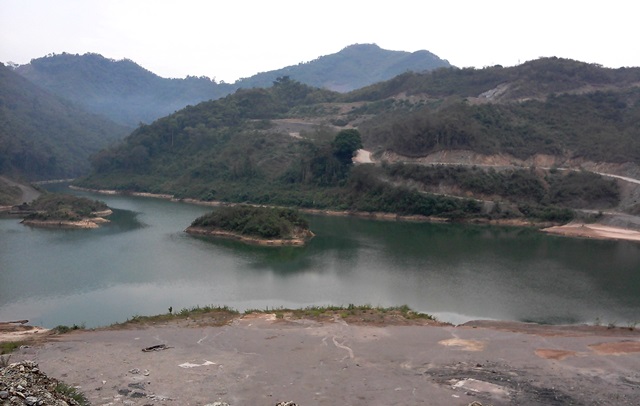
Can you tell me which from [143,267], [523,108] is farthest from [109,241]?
[523,108]

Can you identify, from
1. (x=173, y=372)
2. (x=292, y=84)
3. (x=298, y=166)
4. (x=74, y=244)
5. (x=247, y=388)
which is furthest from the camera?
(x=292, y=84)

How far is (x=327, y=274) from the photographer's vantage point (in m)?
32.7

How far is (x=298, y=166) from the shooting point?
6725 centimetres

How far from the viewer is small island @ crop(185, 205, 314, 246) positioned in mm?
41375

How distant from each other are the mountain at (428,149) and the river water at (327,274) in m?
7.41

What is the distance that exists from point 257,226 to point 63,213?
18292 millimetres

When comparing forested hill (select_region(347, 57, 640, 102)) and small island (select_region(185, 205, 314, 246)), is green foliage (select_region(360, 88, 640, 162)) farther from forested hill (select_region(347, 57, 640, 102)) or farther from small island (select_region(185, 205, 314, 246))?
small island (select_region(185, 205, 314, 246))

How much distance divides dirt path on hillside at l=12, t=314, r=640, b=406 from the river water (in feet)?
16.3

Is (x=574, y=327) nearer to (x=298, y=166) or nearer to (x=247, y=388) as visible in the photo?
(x=247, y=388)

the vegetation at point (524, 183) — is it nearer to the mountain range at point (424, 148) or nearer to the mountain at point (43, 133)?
the mountain range at point (424, 148)

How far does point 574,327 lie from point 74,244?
3238 centimetres

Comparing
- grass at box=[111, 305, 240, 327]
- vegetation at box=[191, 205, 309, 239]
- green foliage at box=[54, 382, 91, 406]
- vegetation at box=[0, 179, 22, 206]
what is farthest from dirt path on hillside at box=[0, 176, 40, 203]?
green foliage at box=[54, 382, 91, 406]

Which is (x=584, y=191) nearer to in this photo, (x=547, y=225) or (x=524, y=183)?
(x=524, y=183)

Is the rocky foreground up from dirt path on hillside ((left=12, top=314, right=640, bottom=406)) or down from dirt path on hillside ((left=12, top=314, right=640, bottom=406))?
up
